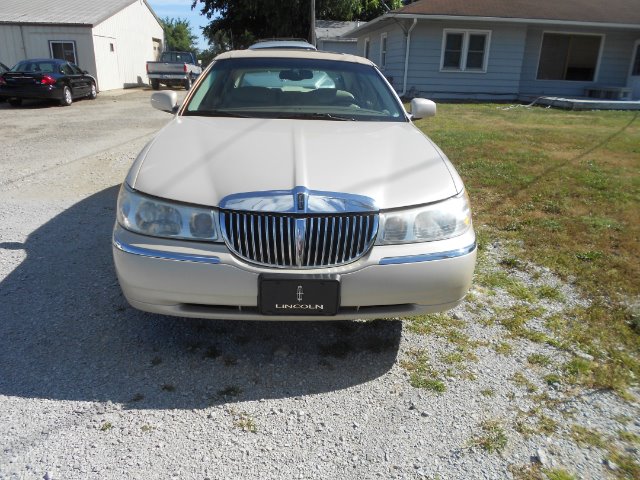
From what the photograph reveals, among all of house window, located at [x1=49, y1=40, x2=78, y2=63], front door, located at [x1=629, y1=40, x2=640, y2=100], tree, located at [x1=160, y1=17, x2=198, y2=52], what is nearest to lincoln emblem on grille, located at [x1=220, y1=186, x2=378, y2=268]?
front door, located at [x1=629, y1=40, x2=640, y2=100]

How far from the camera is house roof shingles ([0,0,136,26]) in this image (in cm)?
2406

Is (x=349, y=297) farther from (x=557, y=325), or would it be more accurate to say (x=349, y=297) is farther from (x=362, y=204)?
(x=557, y=325)

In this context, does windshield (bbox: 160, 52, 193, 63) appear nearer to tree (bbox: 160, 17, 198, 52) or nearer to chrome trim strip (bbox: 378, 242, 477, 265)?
chrome trim strip (bbox: 378, 242, 477, 265)

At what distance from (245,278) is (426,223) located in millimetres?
942

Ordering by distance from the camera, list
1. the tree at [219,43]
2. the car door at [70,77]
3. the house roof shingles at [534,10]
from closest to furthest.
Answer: the car door at [70,77], the house roof shingles at [534,10], the tree at [219,43]

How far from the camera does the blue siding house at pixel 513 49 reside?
58.6ft

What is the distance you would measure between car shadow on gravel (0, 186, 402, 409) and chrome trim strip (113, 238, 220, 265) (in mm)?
662

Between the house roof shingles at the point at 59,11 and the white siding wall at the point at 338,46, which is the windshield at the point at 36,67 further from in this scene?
the white siding wall at the point at 338,46

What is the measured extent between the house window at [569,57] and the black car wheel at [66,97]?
17.0 m

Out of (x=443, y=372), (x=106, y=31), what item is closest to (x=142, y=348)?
(x=443, y=372)

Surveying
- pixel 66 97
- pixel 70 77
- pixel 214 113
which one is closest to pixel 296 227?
pixel 214 113

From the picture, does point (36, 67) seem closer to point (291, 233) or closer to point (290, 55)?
point (290, 55)

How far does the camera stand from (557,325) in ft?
10.6

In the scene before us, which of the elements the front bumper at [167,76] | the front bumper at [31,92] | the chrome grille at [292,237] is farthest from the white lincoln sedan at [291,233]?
the front bumper at [167,76]
